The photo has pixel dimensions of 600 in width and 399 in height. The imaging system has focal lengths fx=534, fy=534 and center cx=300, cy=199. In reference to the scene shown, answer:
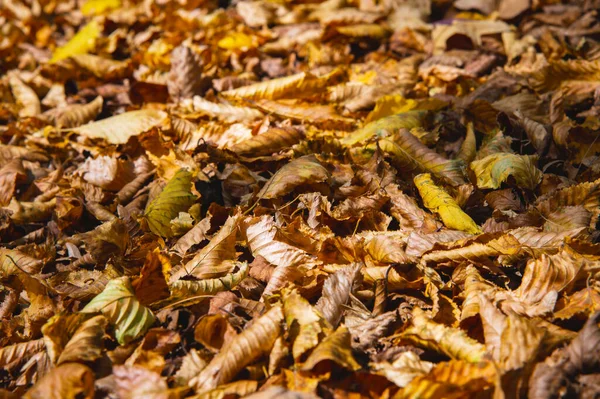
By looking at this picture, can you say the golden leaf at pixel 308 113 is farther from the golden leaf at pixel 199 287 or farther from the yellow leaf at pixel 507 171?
the golden leaf at pixel 199 287

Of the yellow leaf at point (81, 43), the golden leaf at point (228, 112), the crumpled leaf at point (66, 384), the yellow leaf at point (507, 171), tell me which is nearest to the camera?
the crumpled leaf at point (66, 384)

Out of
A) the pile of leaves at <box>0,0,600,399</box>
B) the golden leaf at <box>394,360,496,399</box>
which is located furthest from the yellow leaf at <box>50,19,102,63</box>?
the golden leaf at <box>394,360,496,399</box>

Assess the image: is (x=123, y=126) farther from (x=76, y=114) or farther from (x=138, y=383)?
(x=138, y=383)

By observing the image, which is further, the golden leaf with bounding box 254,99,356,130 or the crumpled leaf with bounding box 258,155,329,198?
the golden leaf with bounding box 254,99,356,130

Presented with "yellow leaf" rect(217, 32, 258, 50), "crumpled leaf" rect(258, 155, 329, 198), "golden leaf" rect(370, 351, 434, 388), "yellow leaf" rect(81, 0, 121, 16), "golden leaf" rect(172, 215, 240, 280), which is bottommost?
"golden leaf" rect(370, 351, 434, 388)

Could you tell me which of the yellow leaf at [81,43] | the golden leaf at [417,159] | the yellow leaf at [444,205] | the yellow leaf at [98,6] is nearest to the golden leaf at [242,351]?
the yellow leaf at [444,205]

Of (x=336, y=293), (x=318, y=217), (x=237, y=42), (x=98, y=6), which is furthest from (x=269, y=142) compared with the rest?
(x=98, y=6)

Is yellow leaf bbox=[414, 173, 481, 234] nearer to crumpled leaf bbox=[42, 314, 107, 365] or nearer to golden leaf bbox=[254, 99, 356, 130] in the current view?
golden leaf bbox=[254, 99, 356, 130]
